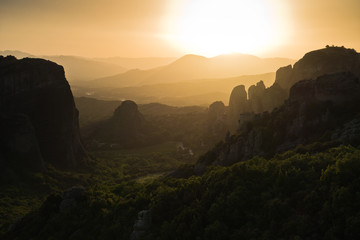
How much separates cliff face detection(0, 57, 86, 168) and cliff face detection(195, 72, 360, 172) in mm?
56251

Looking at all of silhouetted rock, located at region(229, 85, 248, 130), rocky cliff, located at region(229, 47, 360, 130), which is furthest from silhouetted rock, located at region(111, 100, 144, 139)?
rocky cliff, located at region(229, 47, 360, 130)

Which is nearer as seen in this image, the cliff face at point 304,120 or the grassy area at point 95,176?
the cliff face at point 304,120

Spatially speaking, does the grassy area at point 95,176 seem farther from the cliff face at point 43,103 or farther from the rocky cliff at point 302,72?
the rocky cliff at point 302,72

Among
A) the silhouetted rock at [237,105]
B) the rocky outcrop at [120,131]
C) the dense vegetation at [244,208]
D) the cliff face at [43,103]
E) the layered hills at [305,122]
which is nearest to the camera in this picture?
the dense vegetation at [244,208]

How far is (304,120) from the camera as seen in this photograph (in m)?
55.5

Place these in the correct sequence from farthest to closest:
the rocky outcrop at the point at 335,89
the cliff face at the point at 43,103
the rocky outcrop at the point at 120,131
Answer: the rocky outcrop at the point at 120,131 → the cliff face at the point at 43,103 → the rocky outcrop at the point at 335,89

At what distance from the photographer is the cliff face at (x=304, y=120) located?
5353 centimetres

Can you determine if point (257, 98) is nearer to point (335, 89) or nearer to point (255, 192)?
point (335, 89)

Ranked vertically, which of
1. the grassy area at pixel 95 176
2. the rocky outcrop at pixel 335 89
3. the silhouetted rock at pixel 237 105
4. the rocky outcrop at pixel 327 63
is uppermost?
the rocky outcrop at pixel 327 63

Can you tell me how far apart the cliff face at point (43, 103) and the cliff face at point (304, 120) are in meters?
56.3

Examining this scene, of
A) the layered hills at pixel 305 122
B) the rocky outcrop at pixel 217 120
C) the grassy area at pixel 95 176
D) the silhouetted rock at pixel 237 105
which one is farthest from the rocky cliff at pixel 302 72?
the grassy area at pixel 95 176

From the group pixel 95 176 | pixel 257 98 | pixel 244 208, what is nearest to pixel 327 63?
pixel 257 98

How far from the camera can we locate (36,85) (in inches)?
3868

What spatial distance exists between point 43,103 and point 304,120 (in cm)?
7873
